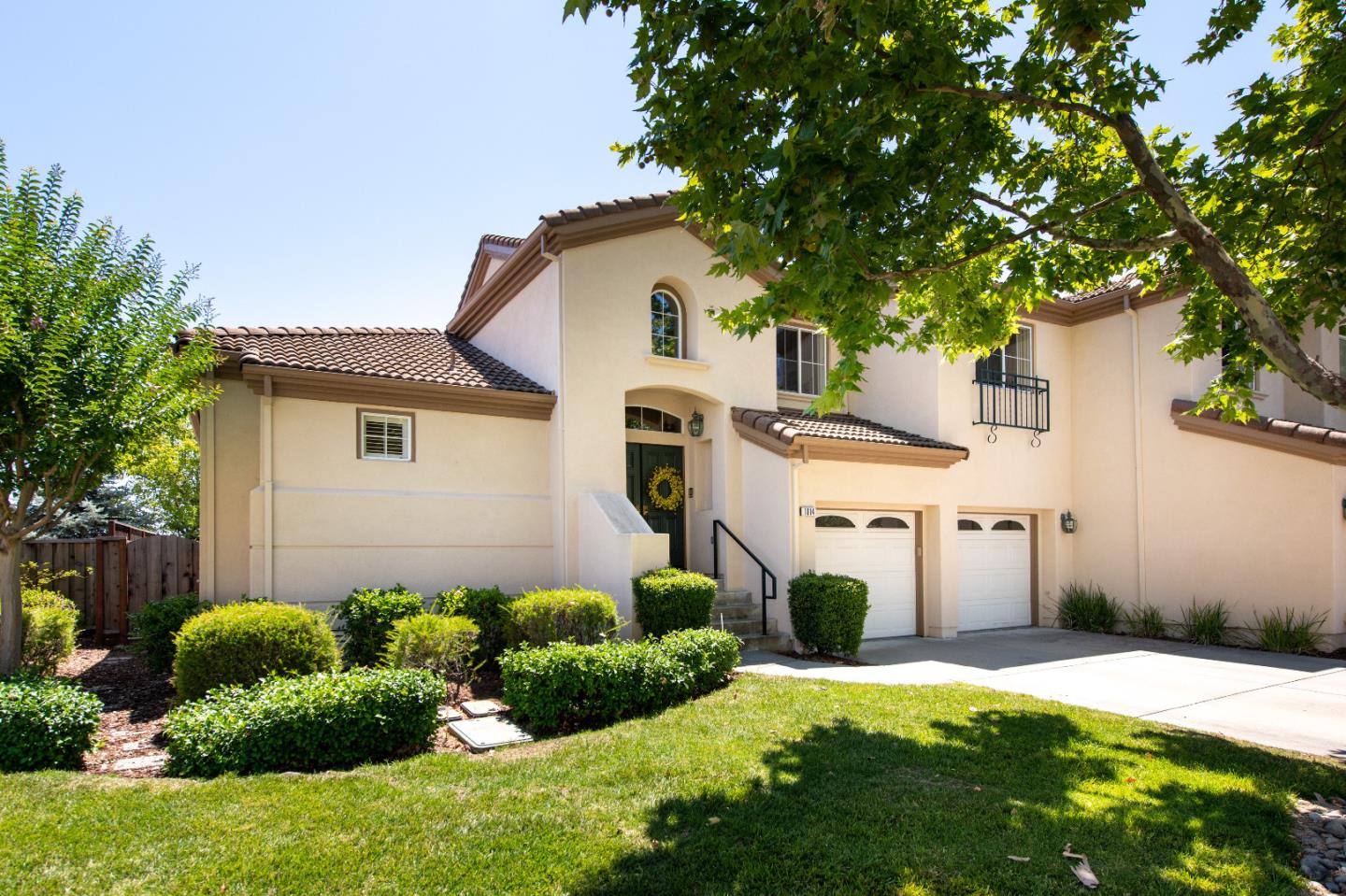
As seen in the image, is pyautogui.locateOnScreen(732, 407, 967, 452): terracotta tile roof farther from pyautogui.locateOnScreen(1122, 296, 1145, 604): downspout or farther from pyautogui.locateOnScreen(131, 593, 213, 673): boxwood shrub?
pyautogui.locateOnScreen(131, 593, 213, 673): boxwood shrub

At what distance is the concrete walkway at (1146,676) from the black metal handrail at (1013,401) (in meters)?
4.16

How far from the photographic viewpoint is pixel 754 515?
493 inches

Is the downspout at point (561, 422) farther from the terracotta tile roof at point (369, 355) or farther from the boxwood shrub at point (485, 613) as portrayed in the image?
the boxwood shrub at point (485, 613)

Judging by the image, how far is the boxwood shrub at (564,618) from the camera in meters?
8.73

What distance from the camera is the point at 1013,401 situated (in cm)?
1511

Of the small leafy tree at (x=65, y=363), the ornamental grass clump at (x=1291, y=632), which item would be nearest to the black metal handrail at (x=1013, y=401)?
the ornamental grass clump at (x=1291, y=632)

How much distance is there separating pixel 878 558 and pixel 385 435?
830 centimetres

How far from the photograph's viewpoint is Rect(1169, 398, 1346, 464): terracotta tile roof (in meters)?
12.0

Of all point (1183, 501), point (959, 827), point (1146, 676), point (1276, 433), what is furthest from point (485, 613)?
point (1276, 433)

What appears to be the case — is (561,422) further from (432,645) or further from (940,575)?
(940,575)

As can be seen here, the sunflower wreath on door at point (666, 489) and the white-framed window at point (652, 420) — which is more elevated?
the white-framed window at point (652, 420)

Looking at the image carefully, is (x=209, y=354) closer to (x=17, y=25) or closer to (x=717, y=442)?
(x=17, y=25)

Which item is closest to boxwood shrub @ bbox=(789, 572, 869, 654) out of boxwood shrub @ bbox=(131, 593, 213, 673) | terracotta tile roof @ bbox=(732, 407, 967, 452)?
terracotta tile roof @ bbox=(732, 407, 967, 452)

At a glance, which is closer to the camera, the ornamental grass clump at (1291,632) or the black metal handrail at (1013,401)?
the ornamental grass clump at (1291,632)
